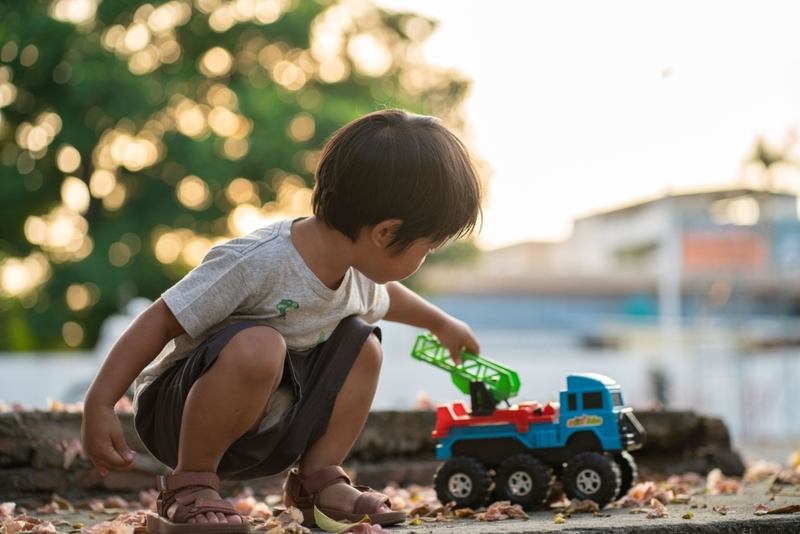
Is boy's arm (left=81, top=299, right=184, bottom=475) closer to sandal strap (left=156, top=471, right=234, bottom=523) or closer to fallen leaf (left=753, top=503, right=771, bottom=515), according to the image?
sandal strap (left=156, top=471, right=234, bottom=523)

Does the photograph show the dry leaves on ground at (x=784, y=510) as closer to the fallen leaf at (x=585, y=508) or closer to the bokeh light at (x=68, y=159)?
the fallen leaf at (x=585, y=508)

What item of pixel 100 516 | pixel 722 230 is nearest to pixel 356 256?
pixel 100 516

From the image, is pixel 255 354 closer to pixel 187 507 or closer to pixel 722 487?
pixel 187 507

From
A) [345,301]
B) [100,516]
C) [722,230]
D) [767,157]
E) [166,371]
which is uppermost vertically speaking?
[767,157]

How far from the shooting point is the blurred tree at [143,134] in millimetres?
15062

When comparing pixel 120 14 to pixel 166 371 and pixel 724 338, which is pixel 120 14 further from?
pixel 724 338

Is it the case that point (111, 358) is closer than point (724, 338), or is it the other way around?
point (111, 358)

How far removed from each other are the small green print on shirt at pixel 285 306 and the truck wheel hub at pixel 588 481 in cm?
85

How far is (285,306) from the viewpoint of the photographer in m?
1.96

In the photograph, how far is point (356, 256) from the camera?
1.97 metres

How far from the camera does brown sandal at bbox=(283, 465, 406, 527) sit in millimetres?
1898

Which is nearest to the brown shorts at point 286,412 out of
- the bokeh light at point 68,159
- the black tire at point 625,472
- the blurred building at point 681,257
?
the black tire at point 625,472

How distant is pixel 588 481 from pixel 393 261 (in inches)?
30.9

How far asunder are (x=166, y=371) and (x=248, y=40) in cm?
1556
